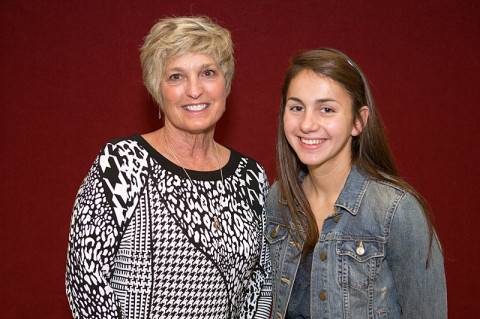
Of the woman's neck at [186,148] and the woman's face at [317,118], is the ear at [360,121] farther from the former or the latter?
the woman's neck at [186,148]

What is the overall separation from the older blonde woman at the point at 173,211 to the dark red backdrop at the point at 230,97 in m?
0.73

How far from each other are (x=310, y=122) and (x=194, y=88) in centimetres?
48

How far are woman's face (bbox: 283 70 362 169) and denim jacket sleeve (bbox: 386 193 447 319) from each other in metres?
0.32

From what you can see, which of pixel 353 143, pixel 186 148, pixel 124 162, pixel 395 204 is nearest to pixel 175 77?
pixel 186 148

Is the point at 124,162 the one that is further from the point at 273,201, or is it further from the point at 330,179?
the point at 330,179

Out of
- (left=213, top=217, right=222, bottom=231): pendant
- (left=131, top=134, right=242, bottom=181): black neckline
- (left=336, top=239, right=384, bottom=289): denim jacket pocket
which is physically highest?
(left=131, top=134, right=242, bottom=181): black neckline

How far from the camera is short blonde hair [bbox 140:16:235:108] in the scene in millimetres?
1754

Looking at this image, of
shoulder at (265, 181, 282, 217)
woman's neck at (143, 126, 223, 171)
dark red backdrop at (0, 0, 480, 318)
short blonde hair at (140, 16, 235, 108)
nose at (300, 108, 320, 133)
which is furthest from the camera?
dark red backdrop at (0, 0, 480, 318)

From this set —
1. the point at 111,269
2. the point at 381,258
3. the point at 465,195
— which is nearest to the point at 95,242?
the point at 111,269

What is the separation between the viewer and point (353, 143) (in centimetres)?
182

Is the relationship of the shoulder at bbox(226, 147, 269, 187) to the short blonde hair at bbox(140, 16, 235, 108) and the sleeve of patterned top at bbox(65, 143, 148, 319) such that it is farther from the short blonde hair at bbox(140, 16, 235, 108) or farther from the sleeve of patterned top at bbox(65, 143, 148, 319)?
the sleeve of patterned top at bbox(65, 143, 148, 319)

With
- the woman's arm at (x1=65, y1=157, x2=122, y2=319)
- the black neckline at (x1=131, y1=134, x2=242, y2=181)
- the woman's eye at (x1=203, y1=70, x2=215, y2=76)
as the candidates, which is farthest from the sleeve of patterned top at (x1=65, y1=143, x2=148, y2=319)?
the woman's eye at (x1=203, y1=70, x2=215, y2=76)

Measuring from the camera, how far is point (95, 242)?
1.57 metres

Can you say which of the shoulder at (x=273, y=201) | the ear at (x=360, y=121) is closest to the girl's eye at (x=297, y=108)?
the ear at (x=360, y=121)
